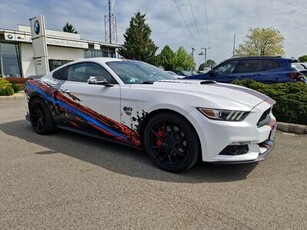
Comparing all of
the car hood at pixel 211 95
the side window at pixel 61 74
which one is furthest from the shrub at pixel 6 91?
the car hood at pixel 211 95

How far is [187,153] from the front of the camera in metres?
3.02

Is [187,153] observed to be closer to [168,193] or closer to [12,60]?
[168,193]

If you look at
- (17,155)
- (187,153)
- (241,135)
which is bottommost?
(17,155)

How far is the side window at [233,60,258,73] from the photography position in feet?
25.3

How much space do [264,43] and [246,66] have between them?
116 feet

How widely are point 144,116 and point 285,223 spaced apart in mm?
1962

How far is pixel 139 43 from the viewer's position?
3897 cm

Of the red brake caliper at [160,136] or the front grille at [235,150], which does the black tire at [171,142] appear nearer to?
the red brake caliper at [160,136]

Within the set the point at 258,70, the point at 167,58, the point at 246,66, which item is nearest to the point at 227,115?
the point at 258,70

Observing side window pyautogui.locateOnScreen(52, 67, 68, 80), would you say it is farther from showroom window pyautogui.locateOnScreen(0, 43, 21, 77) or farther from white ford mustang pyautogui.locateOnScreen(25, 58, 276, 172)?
showroom window pyautogui.locateOnScreen(0, 43, 21, 77)

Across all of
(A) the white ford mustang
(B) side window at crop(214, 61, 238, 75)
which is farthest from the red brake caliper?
(B) side window at crop(214, 61, 238, 75)

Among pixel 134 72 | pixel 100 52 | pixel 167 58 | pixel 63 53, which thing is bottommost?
pixel 134 72

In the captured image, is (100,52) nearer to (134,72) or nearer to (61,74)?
(61,74)

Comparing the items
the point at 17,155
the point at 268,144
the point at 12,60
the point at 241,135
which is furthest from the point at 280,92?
the point at 12,60
